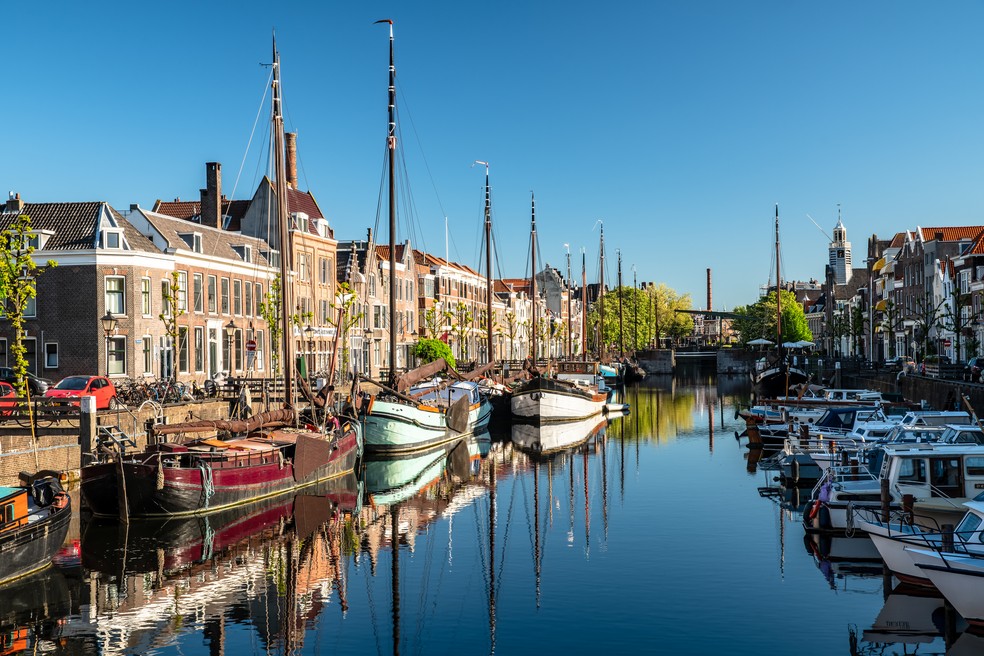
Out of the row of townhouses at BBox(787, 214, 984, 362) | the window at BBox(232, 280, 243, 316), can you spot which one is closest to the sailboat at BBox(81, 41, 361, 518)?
the window at BBox(232, 280, 243, 316)

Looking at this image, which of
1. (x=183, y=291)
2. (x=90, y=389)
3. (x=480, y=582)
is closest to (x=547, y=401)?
(x=183, y=291)

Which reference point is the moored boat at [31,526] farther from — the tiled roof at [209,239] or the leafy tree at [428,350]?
the leafy tree at [428,350]

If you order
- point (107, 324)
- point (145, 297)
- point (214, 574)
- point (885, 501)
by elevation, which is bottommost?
point (214, 574)

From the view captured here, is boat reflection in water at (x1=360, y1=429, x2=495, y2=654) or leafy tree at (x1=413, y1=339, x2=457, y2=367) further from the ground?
leafy tree at (x1=413, y1=339, x2=457, y2=367)

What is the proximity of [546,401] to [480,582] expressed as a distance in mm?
35688

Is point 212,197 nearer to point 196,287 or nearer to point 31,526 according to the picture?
point 196,287

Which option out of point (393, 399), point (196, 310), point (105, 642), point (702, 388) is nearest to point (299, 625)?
point (105, 642)

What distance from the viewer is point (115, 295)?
5047cm

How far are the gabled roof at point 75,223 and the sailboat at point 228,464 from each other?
18.1 meters

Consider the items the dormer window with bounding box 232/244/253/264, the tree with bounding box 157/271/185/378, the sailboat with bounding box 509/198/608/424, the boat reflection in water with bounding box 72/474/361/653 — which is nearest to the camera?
the boat reflection in water with bounding box 72/474/361/653

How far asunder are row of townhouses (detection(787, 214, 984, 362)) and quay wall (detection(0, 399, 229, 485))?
176 ft

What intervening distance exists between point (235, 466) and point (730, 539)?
48.0ft

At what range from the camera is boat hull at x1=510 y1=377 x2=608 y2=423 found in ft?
191

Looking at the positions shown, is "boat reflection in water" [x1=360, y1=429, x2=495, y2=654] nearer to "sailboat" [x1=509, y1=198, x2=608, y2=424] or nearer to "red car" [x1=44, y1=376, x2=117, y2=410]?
"sailboat" [x1=509, y1=198, x2=608, y2=424]
